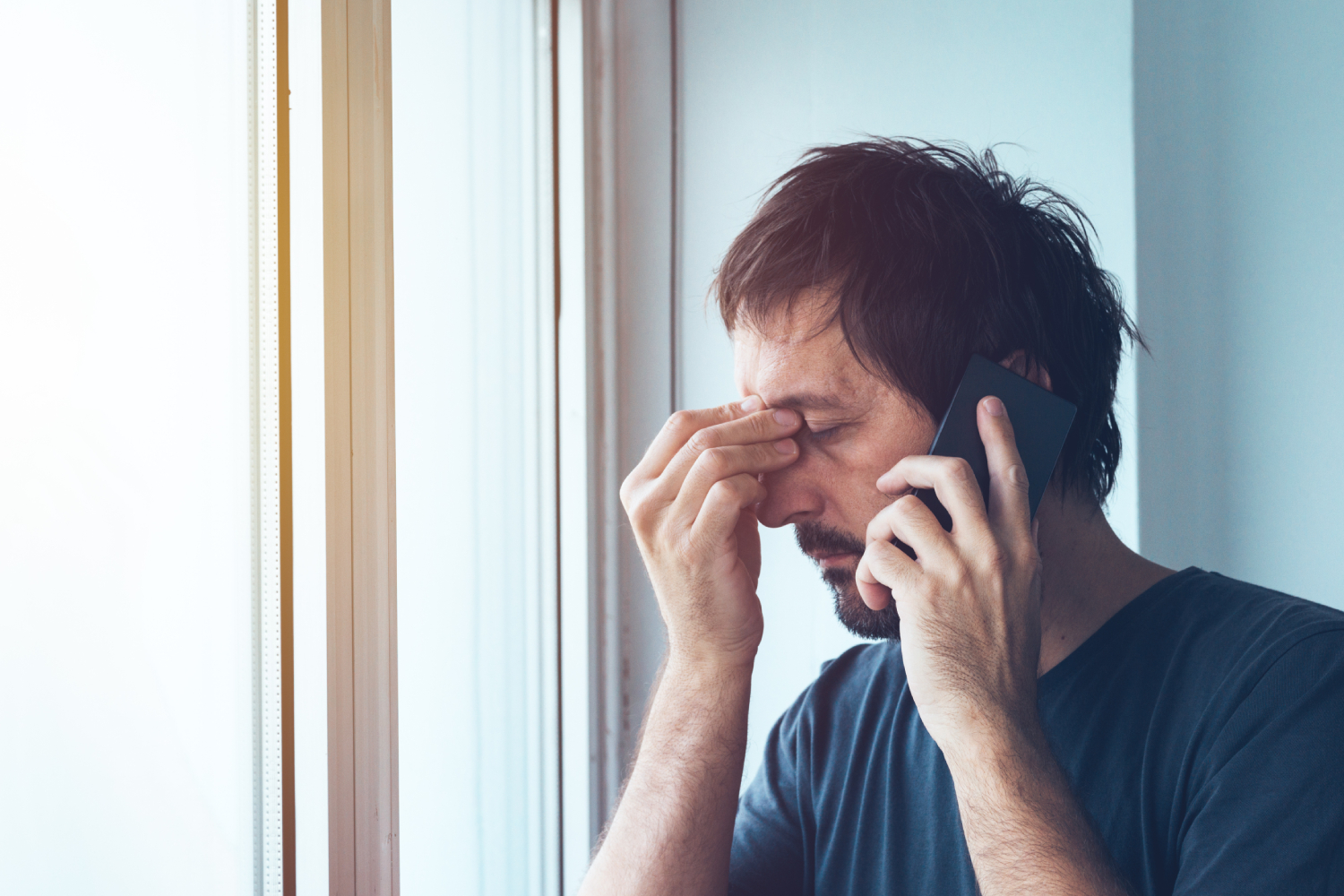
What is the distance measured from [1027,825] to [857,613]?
1.08 feet

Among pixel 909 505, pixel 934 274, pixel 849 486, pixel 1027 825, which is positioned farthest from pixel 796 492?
pixel 1027 825

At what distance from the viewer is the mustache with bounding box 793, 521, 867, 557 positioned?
0.94 m

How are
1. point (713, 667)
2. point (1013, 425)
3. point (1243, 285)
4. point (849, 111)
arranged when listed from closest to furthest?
1. point (1013, 425)
2. point (713, 667)
3. point (1243, 285)
4. point (849, 111)

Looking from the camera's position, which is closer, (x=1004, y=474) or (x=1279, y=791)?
(x=1279, y=791)

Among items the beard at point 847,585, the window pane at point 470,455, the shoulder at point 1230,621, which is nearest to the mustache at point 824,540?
the beard at point 847,585

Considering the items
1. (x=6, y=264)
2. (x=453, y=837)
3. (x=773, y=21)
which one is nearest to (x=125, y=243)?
(x=6, y=264)

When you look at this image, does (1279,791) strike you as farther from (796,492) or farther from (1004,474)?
(796,492)

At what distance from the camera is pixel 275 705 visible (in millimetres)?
1002

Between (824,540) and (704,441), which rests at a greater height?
(704,441)

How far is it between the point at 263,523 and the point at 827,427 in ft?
2.41

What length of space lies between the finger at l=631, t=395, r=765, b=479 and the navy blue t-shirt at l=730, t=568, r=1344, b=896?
404 millimetres

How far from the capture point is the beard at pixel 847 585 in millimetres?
902

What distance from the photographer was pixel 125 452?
2.73 feet

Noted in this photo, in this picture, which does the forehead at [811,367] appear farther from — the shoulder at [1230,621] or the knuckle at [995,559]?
the shoulder at [1230,621]
